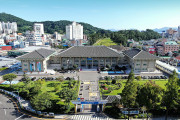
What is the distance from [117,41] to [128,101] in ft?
377

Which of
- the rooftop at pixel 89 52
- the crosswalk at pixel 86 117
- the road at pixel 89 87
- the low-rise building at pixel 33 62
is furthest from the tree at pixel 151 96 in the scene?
the low-rise building at pixel 33 62

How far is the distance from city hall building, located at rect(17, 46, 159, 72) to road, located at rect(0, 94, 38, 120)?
20.5 metres

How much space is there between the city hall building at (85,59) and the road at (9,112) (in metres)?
20.5

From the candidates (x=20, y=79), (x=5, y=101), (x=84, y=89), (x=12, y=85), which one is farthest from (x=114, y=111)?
(x=20, y=79)

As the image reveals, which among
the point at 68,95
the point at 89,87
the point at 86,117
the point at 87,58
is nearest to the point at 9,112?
the point at 68,95

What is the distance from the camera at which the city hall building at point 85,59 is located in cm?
5131

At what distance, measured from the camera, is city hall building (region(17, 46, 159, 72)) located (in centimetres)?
5131

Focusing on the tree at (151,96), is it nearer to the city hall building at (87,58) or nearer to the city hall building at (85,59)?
the city hall building at (85,59)

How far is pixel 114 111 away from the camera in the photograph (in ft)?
89.1

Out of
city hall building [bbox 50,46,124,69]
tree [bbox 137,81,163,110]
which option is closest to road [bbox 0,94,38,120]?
tree [bbox 137,81,163,110]

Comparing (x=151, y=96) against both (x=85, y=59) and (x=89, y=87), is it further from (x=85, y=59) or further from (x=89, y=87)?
(x=85, y=59)

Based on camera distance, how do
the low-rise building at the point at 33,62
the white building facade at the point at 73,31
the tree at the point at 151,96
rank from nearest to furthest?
the tree at the point at 151,96
the low-rise building at the point at 33,62
the white building facade at the point at 73,31

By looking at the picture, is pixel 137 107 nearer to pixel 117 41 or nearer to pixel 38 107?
pixel 38 107

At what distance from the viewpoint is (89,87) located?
38.9 metres
